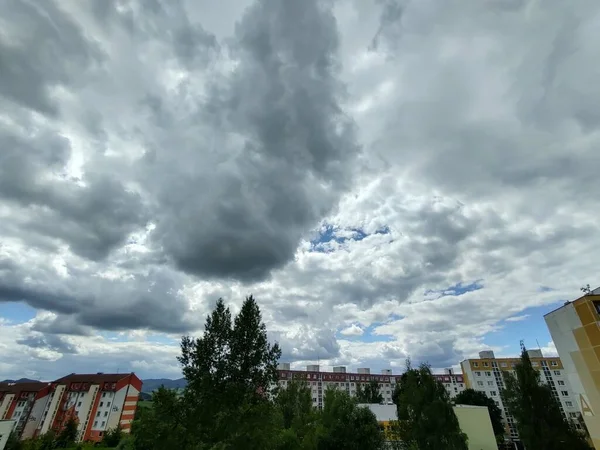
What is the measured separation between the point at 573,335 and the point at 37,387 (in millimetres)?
123398

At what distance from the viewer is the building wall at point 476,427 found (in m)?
42.4

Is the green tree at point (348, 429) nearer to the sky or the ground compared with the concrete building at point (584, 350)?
nearer to the ground

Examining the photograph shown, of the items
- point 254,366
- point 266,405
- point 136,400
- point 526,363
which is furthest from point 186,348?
point 136,400

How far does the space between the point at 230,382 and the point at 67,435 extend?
80.5m

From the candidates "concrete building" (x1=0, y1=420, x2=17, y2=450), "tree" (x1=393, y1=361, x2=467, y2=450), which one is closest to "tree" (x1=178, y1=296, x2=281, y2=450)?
"tree" (x1=393, y1=361, x2=467, y2=450)

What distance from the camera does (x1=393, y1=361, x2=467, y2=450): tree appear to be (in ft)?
88.4

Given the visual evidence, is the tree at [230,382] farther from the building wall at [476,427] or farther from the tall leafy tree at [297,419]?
the building wall at [476,427]

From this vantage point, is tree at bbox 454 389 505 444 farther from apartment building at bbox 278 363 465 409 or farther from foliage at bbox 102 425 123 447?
foliage at bbox 102 425 123 447

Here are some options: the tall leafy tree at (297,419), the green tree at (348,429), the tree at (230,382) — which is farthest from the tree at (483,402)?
the tree at (230,382)

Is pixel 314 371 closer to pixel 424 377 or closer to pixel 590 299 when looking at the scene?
pixel 424 377

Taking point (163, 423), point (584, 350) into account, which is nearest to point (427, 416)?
point (584, 350)

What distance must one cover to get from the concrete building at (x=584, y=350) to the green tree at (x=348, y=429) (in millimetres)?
17539

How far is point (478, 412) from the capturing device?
44.7m

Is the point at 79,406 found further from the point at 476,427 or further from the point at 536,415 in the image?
the point at 536,415
